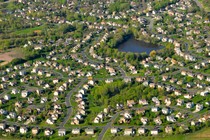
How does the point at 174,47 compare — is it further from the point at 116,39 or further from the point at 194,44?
the point at 116,39

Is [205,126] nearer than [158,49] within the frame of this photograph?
Yes

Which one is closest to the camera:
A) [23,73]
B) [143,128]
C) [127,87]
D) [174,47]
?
[143,128]

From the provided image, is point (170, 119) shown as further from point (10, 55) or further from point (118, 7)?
point (118, 7)

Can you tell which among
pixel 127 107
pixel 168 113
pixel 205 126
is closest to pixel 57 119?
pixel 127 107

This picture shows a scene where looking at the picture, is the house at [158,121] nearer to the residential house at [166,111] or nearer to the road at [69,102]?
the residential house at [166,111]

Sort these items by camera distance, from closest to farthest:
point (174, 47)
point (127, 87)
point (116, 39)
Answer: point (127, 87) → point (174, 47) → point (116, 39)

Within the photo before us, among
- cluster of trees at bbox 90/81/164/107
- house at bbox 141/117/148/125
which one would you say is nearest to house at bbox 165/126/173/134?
house at bbox 141/117/148/125

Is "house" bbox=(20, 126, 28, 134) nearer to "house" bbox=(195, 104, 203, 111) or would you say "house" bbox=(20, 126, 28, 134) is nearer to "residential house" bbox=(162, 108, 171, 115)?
"residential house" bbox=(162, 108, 171, 115)
